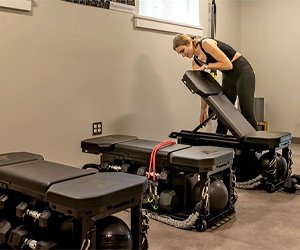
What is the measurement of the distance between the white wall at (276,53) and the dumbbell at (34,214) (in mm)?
4936

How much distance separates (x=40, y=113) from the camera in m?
3.28

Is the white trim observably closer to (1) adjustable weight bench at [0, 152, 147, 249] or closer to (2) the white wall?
(2) the white wall

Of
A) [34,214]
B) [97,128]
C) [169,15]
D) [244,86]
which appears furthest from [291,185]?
[169,15]

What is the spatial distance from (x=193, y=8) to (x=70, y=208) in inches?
160

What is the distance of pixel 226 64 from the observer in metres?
3.62

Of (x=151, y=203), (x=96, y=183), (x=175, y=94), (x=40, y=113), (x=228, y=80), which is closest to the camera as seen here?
(x=96, y=183)

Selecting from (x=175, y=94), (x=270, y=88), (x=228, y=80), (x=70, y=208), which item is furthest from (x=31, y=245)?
(x=270, y=88)

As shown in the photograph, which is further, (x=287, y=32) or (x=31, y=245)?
(x=287, y=32)

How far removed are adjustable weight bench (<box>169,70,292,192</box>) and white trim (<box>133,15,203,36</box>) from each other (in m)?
0.99

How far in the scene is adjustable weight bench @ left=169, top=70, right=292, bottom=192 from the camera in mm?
3125

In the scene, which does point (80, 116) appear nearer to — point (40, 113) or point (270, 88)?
point (40, 113)

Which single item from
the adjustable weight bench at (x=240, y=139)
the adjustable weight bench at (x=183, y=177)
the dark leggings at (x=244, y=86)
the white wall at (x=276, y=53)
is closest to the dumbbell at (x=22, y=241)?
the adjustable weight bench at (x=183, y=177)

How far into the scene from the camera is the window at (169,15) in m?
4.21

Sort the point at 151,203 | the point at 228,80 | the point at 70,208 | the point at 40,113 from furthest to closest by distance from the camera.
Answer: the point at 228,80 → the point at 40,113 → the point at 151,203 → the point at 70,208
